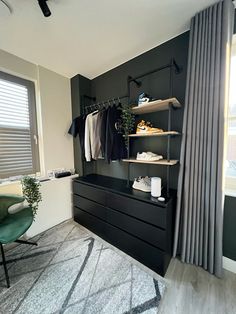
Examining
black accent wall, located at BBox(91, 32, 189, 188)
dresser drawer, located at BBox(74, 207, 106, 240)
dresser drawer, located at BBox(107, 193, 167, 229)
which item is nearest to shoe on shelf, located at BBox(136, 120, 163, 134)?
black accent wall, located at BBox(91, 32, 189, 188)

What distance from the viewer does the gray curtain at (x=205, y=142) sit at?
1281 millimetres

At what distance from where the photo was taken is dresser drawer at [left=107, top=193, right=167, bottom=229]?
1.39 meters

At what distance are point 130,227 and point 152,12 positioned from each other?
2.19 m

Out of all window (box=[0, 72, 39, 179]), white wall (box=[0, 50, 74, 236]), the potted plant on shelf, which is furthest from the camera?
white wall (box=[0, 50, 74, 236])

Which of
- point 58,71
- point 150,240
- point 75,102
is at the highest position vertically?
point 58,71

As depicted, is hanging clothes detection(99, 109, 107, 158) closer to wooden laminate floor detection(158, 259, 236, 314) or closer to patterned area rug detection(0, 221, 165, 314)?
patterned area rug detection(0, 221, 165, 314)

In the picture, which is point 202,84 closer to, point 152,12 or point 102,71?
Result: point 152,12

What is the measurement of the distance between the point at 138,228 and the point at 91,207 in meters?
0.78

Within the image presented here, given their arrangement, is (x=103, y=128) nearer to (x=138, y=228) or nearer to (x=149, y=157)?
(x=149, y=157)

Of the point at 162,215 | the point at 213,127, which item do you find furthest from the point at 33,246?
the point at 213,127

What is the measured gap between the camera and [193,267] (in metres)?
1.50

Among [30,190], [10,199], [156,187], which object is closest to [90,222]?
[30,190]

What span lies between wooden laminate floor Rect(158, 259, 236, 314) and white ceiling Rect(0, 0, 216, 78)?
8.33 feet

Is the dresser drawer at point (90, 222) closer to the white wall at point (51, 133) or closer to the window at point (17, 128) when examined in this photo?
the white wall at point (51, 133)
